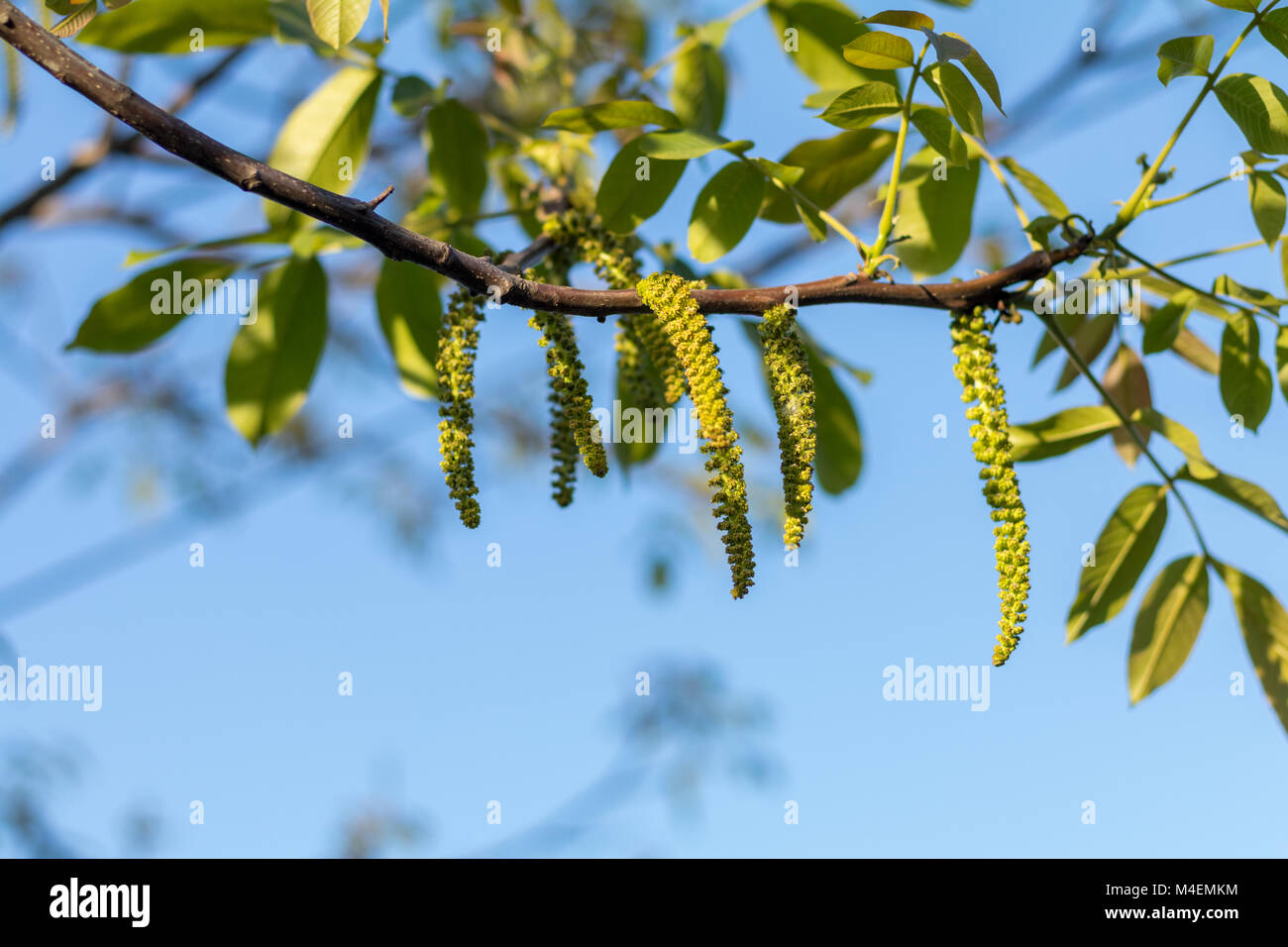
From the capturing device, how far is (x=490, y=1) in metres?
3.88

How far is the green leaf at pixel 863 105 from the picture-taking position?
1576mm

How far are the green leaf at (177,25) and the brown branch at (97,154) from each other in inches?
62.8

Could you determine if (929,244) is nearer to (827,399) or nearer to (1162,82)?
(827,399)

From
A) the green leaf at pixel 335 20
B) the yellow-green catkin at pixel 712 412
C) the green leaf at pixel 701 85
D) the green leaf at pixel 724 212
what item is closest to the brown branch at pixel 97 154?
the green leaf at pixel 701 85

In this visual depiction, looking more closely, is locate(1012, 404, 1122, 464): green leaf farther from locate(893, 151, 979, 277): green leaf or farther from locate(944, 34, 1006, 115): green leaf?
locate(944, 34, 1006, 115): green leaf

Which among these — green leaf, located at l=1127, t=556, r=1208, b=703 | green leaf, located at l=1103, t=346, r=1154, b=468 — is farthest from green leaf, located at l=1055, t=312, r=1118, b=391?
green leaf, located at l=1127, t=556, r=1208, b=703

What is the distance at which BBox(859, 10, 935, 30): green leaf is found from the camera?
1518 mm

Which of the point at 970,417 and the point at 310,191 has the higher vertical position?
the point at 310,191

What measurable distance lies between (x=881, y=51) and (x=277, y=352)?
Answer: 4.90 ft

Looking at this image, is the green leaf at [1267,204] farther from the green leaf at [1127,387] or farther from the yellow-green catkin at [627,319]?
the yellow-green catkin at [627,319]

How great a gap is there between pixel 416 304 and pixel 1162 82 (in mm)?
1608

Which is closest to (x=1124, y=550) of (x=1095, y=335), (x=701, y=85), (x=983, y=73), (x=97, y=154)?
(x=1095, y=335)

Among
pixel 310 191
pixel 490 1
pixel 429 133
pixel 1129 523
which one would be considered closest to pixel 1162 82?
pixel 1129 523

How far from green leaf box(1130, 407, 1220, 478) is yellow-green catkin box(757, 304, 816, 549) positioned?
3.36 ft
